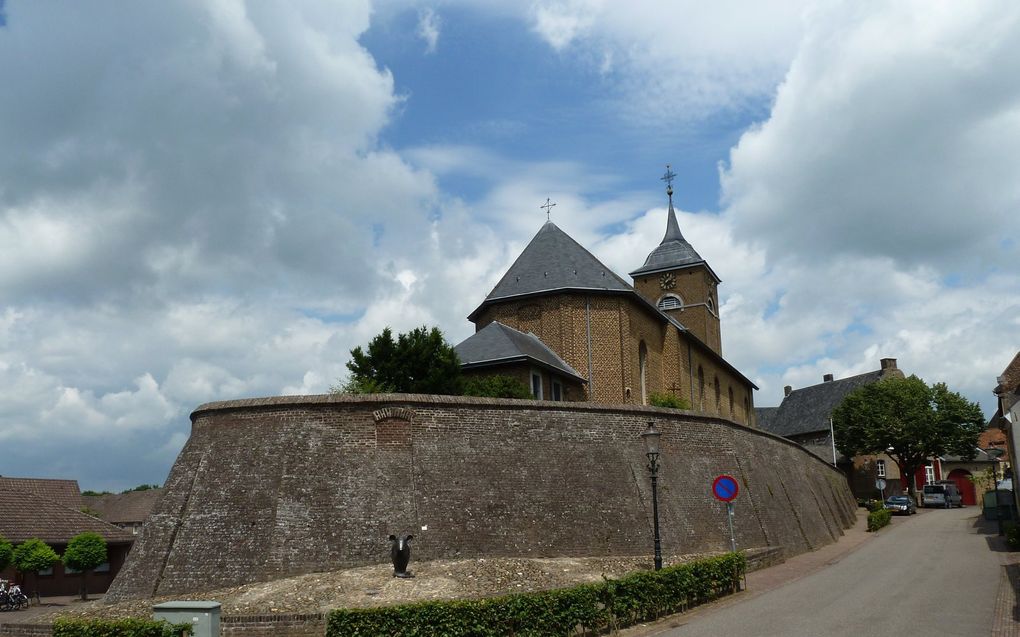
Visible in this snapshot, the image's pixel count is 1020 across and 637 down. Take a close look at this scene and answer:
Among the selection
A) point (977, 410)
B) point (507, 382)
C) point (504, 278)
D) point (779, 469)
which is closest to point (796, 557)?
point (779, 469)

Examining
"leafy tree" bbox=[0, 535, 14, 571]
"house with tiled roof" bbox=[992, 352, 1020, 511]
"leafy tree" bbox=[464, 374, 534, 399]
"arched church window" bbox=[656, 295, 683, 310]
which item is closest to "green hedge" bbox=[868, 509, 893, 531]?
"house with tiled roof" bbox=[992, 352, 1020, 511]

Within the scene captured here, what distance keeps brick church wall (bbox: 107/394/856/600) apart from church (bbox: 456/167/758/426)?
10216 mm

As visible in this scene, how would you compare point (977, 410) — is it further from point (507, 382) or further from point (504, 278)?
point (507, 382)

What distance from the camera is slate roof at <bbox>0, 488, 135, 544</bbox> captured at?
3291 centimetres

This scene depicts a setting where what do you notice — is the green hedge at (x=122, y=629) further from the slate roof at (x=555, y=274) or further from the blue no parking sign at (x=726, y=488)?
the slate roof at (x=555, y=274)

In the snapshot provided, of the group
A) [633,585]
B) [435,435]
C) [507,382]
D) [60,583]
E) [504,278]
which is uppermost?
[504,278]

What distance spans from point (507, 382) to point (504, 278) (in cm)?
1123

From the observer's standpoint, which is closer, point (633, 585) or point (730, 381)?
point (633, 585)

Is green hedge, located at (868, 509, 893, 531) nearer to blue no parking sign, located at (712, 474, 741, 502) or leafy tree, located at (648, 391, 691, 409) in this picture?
leafy tree, located at (648, 391, 691, 409)

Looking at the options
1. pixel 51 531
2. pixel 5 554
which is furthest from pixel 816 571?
pixel 51 531

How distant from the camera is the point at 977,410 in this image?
Result: 55.1 metres

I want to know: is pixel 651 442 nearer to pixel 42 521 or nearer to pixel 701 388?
pixel 42 521

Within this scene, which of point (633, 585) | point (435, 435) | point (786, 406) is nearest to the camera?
point (633, 585)

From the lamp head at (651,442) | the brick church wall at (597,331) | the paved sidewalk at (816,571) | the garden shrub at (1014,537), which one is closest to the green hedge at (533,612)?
the paved sidewalk at (816,571)
